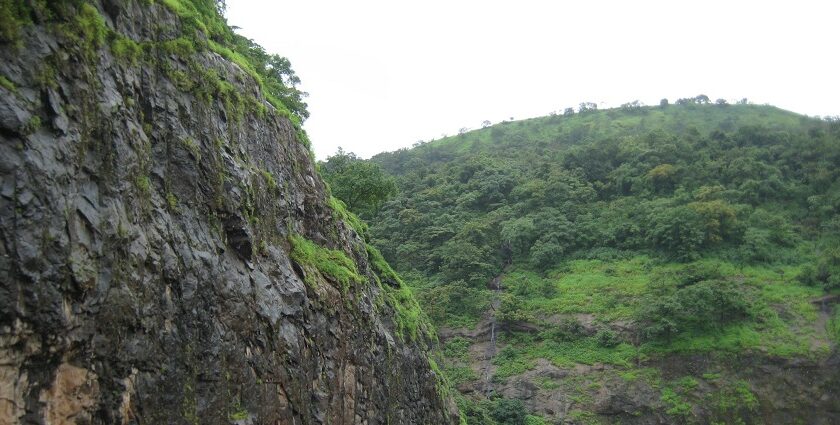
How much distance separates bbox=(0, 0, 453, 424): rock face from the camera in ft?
24.0

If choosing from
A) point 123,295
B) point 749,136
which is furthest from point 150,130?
point 749,136

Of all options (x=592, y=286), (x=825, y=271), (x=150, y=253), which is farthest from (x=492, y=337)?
(x=150, y=253)

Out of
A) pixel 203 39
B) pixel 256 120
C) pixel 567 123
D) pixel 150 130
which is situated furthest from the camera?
pixel 567 123

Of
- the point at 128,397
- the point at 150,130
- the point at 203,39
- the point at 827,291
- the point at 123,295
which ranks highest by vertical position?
the point at 203,39

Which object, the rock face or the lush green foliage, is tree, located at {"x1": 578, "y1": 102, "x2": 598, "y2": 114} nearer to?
the lush green foliage

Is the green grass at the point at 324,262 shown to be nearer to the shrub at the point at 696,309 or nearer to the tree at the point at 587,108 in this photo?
the shrub at the point at 696,309

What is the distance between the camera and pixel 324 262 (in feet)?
52.4

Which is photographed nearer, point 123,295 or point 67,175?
point 67,175

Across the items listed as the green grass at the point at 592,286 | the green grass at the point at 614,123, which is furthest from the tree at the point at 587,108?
the green grass at the point at 592,286

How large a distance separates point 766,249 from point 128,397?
4259 centimetres

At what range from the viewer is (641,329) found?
117 feet

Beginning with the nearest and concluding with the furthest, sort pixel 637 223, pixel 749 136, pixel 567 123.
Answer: pixel 637 223 → pixel 749 136 → pixel 567 123

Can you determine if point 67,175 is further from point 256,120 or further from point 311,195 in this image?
point 311,195

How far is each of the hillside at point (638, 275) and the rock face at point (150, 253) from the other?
64.6ft
